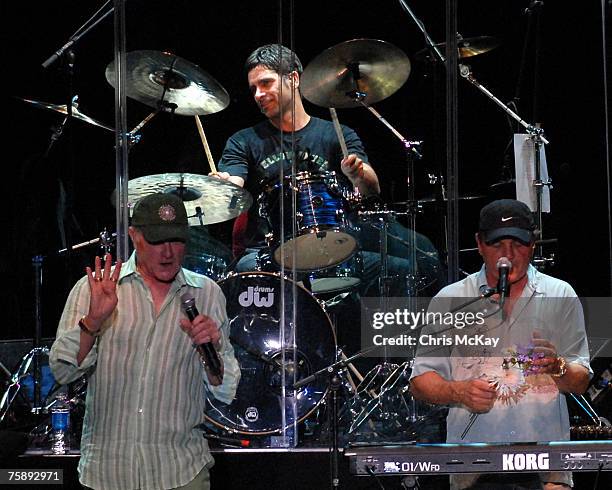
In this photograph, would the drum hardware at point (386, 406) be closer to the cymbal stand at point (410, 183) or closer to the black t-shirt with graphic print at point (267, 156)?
the cymbal stand at point (410, 183)

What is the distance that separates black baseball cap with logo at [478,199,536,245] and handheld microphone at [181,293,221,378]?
1.27 meters

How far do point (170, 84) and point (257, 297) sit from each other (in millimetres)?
1286

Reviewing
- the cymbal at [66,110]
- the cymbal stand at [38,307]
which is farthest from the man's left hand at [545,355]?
the cymbal at [66,110]

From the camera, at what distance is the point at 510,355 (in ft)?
12.9

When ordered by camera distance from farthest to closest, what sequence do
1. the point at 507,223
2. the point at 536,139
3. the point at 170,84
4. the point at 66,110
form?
1. the point at 66,110
2. the point at 536,139
3. the point at 170,84
4. the point at 507,223

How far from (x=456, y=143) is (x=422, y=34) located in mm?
697

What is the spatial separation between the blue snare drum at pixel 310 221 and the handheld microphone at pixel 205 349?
1.64 meters

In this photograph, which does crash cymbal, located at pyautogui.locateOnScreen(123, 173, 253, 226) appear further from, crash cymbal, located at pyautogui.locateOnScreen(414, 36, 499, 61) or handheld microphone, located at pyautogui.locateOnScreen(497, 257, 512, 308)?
handheld microphone, located at pyautogui.locateOnScreen(497, 257, 512, 308)

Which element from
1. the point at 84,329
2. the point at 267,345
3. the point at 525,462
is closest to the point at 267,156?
the point at 267,345

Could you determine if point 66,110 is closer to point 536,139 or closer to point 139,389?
point 139,389

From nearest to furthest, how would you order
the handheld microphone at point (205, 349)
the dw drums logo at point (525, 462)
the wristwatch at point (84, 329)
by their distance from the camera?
the dw drums logo at point (525, 462)
the handheld microphone at point (205, 349)
the wristwatch at point (84, 329)

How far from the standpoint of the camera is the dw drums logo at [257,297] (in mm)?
5027

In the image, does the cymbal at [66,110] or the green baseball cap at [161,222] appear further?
the cymbal at [66,110]

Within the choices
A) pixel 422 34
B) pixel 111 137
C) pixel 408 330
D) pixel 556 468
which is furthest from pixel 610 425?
pixel 111 137
